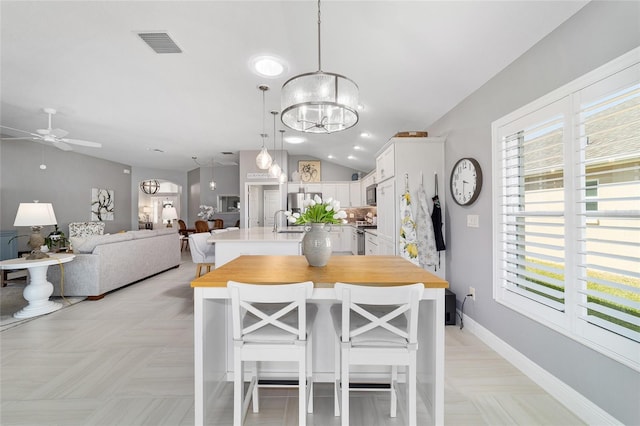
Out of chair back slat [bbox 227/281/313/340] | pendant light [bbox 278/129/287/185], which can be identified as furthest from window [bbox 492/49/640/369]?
pendant light [bbox 278/129/287/185]

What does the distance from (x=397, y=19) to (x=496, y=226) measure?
6.34ft

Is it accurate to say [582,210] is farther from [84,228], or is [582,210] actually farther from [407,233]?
[84,228]

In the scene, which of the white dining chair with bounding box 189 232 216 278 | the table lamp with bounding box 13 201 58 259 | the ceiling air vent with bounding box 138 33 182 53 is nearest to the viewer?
the ceiling air vent with bounding box 138 33 182 53

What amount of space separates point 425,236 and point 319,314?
76.4 inches

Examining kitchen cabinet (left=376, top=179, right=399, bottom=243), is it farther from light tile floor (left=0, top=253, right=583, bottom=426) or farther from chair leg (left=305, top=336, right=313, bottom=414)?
chair leg (left=305, top=336, right=313, bottom=414)

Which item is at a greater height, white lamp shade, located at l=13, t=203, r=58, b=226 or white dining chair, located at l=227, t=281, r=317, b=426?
white lamp shade, located at l=13, t=203, r=58, b=226

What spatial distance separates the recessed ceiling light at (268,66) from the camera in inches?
114

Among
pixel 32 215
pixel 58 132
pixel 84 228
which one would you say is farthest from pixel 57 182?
pixel 32 215

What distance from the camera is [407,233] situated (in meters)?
3.33

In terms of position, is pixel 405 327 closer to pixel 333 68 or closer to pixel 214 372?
pixel 214 372

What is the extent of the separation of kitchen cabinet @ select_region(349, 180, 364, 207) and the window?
5238mm

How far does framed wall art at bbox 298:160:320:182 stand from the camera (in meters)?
7.95

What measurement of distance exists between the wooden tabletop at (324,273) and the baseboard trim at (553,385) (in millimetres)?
1187

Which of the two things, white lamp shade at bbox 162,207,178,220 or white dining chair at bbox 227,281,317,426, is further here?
white lamp shade at bbox 162,207,178,220
